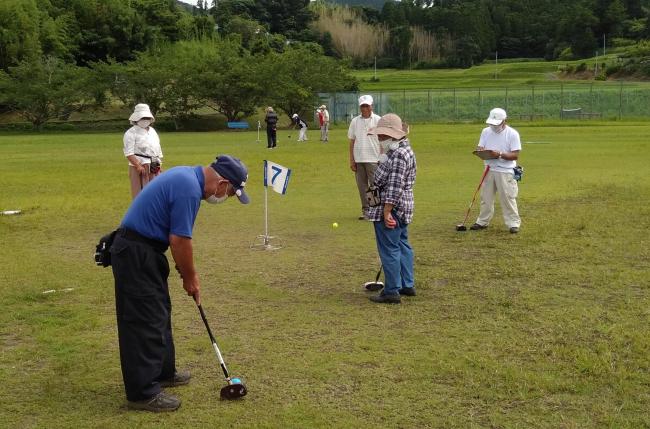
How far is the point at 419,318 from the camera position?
7152 millimetres

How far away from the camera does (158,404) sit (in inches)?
201

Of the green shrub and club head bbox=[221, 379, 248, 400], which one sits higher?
the green shrub

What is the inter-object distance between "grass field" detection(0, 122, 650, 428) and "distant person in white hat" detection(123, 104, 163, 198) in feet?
4.43

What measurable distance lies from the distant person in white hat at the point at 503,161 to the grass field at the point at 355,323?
1.26ft

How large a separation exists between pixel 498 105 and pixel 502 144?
52.5 m

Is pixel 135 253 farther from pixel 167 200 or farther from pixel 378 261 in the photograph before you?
pixel 378 261

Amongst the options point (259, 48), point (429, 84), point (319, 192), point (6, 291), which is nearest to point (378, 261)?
point (6, 291)

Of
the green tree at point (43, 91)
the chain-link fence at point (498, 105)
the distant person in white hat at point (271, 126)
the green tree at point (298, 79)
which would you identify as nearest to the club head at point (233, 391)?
the distant person in white hat at point (271, 126)

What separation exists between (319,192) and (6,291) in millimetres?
9211

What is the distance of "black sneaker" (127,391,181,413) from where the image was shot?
16.7 ft

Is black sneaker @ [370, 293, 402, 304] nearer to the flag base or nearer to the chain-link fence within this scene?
the flag base

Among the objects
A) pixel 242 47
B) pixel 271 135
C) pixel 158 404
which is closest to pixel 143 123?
pixel 158 404

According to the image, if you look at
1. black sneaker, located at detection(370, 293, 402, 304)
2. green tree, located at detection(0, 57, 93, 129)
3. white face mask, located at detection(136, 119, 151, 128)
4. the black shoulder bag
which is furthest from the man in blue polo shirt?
green tree, located at detection(0, 57, 93, 129)

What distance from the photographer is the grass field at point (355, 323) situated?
511cm
